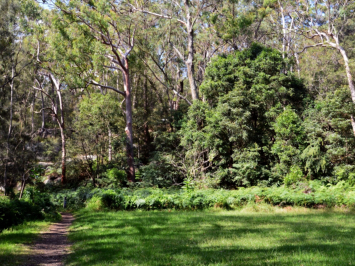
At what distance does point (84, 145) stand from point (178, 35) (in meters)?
15.6

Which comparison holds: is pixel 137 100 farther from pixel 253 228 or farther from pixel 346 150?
pixel 253 228

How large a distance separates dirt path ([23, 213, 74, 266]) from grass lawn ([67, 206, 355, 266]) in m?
0.32

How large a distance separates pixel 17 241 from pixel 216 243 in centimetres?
546

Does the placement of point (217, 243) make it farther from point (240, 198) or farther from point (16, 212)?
point (240, 198)

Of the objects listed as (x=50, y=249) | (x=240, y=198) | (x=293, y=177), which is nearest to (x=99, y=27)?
(x=240, y=198)

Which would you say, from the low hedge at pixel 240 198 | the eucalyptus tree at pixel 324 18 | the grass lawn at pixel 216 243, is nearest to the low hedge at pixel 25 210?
the grass lawn at pixel 216 243

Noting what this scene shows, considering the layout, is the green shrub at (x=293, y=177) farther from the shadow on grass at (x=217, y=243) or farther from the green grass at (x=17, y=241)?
the green grass at (x=17, y=241)

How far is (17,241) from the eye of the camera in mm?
7832

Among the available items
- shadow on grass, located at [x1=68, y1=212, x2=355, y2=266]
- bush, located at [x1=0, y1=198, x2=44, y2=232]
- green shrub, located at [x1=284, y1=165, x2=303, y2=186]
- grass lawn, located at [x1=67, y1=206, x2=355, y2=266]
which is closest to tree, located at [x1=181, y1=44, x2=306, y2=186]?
green shrub, located at [x1=284, y1=165, x2=303, y2=186]

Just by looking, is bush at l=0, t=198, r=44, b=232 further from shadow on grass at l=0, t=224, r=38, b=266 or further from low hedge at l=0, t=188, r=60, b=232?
shadow on grass at l=0, t=224, r=38, b=266

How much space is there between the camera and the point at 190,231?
8133 mm

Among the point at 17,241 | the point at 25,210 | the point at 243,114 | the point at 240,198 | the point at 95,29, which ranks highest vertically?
the point at 95,29

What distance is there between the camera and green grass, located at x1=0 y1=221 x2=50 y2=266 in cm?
624

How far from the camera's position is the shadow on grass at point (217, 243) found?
201 inches
